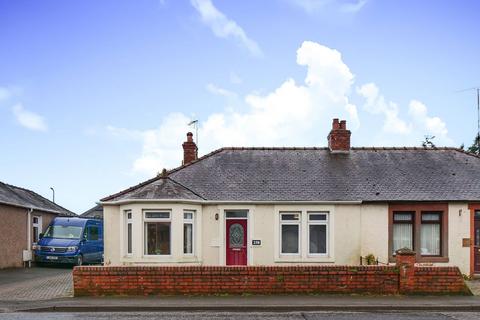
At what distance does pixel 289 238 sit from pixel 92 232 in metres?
11.3

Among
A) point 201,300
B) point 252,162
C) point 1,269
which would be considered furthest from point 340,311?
point 1,269

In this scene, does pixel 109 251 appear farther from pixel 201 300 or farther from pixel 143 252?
pixel 201 300

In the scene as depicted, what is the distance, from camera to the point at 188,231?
1923 cm

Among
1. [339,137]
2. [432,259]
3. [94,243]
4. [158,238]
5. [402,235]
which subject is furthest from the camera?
[94,243]

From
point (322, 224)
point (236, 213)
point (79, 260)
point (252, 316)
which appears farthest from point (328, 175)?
point (79, 260)

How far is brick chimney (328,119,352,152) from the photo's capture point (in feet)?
74.3

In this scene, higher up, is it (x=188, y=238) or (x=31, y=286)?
(x=188, y=238)

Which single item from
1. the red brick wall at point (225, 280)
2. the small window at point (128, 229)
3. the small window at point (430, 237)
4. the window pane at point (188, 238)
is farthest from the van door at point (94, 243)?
the small window at point (430, 237)

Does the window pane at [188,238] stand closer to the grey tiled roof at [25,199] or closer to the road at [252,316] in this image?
the road at [252,316]

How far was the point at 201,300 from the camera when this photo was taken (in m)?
13.5

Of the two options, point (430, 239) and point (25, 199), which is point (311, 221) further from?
point (25, 199)

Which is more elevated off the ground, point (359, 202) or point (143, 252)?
point (359, 202)

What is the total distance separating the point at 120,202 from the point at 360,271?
826cm

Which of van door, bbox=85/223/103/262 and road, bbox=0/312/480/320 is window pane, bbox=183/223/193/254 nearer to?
road, bbox=0/312/480/320
